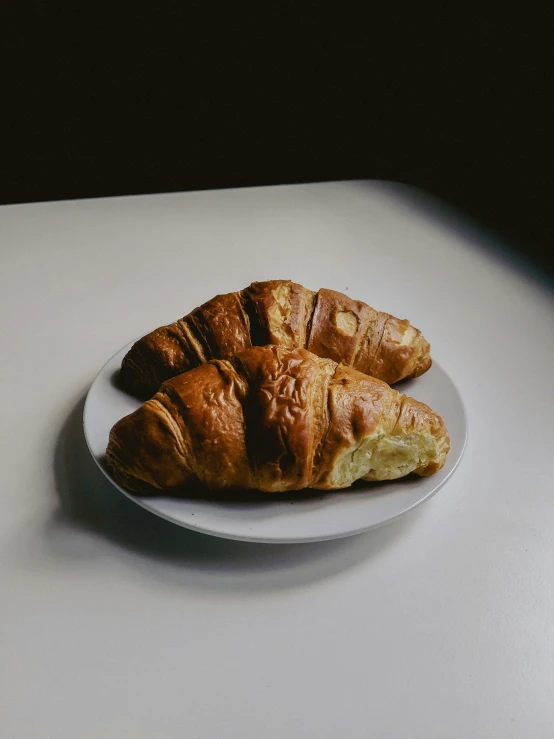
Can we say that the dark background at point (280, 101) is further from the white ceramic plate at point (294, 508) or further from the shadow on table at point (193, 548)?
the shadow on table at point (193, 548)

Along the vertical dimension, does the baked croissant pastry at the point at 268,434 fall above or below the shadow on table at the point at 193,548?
above

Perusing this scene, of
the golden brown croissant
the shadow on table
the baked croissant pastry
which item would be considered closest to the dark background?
the golden brown croissant

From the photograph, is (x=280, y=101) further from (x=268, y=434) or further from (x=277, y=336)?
(x=268, y=434)

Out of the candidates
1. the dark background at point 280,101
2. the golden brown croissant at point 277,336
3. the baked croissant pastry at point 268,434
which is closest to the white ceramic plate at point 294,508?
the baked croissant pastry at point 268,434

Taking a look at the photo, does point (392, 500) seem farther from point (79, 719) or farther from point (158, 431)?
point (79, 719)

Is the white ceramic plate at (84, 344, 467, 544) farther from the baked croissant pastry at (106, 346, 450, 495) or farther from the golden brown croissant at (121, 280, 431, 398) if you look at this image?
the golden brown croissant at (121, 280, 431, 398)

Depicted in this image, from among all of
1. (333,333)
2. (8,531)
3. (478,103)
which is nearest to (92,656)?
(8,531)
